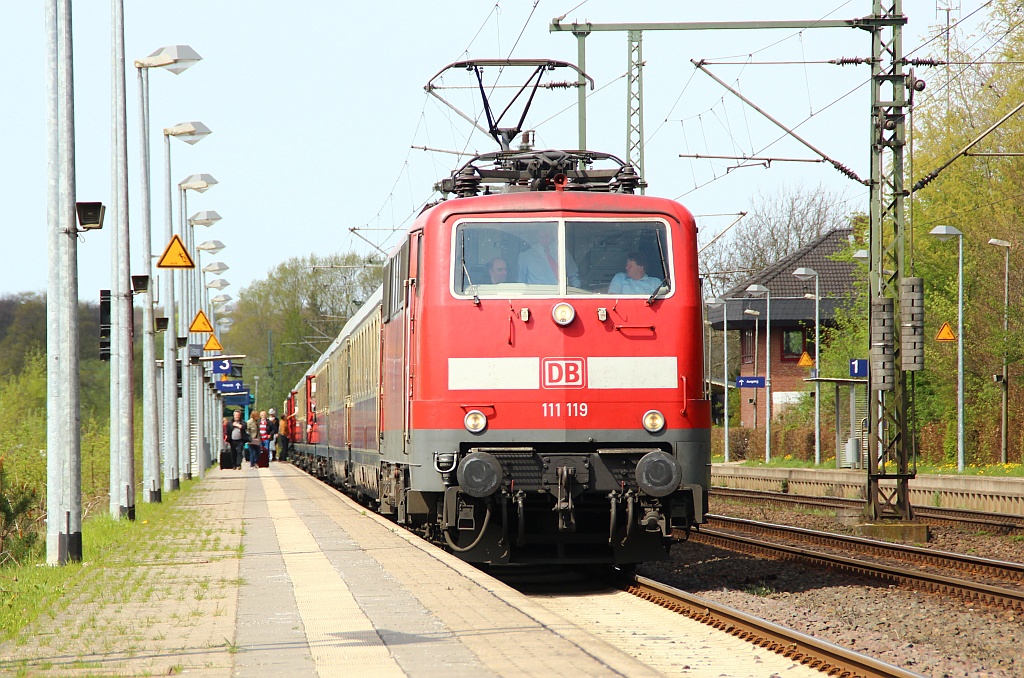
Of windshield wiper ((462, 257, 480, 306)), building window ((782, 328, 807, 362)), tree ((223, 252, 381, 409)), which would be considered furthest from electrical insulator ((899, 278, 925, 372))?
tree ((223, 252, 381, 409))

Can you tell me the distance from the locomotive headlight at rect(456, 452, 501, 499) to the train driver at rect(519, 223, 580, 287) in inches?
64.4

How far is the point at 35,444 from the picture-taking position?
34938 mm

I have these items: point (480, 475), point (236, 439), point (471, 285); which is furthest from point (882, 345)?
point (236, 439)

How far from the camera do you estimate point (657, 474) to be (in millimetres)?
10844

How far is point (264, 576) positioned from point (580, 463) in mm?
2720

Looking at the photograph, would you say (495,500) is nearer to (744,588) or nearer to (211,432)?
(744,588)

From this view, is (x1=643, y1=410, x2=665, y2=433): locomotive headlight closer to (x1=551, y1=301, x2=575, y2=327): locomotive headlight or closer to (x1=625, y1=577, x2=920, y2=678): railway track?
(x1=551, y1=301, x2=575, y2=327): locomotive headlight

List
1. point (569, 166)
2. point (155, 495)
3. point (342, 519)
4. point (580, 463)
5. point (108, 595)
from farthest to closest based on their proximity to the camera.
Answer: point (155, 495) < point (342, 519) < point (569, 166) < point (580, 463) < point (108, 595)

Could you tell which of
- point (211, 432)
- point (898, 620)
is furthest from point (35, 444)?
point (898, 620)

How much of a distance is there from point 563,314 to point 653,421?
115cm

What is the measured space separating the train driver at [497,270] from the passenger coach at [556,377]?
0.01 metres

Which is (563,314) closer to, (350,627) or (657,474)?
(657,474)

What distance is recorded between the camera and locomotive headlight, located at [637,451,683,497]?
35.4 feet

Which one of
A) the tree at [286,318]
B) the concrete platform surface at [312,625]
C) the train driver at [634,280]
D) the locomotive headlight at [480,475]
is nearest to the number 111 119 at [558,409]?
the locomotive headlight at [480,475]
